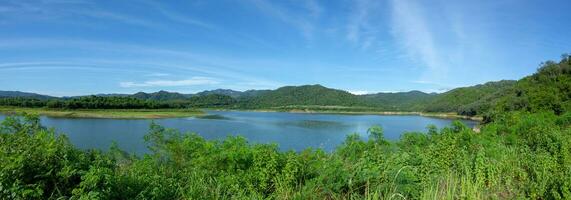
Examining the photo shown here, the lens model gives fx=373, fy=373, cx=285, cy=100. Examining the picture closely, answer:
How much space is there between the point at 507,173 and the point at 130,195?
5489 millimetres

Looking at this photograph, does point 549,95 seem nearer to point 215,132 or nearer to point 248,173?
point 215,132

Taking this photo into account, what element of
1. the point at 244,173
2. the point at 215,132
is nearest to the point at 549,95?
the point at 215,132

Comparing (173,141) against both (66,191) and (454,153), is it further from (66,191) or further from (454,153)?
(454,153)

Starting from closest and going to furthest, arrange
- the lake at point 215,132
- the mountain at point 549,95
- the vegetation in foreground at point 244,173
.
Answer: the vegetation in foreground at point 244,173 < the lake at point 215,132 < the mountain at point 549,95

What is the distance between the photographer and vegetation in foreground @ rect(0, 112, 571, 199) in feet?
10.6

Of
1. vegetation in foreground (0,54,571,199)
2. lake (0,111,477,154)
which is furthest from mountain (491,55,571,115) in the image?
vegetation in foreground (0,54,571,199)

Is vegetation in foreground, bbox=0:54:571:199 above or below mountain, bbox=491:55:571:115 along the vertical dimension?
below

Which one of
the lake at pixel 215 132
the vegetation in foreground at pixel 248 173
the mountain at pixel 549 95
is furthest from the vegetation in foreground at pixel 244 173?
the mountain at pixel 549 95

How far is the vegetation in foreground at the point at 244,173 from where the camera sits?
322 cm

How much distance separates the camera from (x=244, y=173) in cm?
597

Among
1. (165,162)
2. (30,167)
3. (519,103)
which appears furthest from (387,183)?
(519,103)

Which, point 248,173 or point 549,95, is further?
point 549,95

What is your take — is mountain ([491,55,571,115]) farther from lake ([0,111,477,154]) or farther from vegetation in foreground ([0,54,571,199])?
vegetation in foreground ([0,54,571,199])

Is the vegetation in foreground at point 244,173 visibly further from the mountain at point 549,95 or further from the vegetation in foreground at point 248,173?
the mountain at point 549,95
